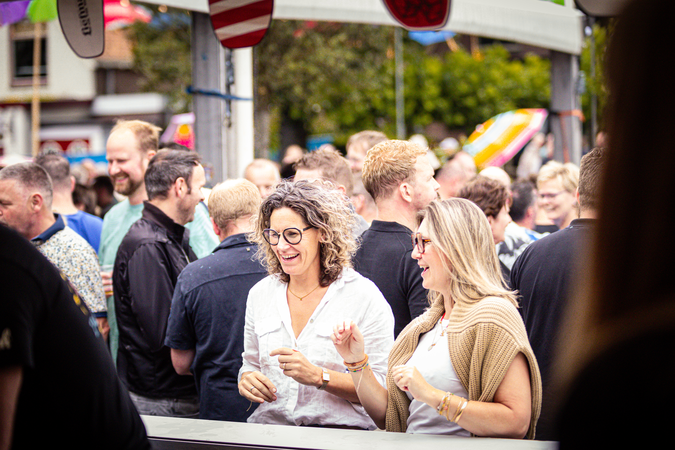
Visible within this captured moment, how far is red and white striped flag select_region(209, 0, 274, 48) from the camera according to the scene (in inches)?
164

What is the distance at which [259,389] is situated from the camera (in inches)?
103

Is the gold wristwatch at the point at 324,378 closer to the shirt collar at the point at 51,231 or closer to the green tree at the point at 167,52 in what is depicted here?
the shirt collar at the point at 51,231

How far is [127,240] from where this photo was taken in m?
3.69

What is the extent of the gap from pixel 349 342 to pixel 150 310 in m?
1.48

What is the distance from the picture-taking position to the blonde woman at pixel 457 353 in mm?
2152

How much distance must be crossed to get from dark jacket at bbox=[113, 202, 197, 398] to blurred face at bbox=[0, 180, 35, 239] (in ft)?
2.13

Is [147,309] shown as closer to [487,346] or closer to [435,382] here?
[435,382]

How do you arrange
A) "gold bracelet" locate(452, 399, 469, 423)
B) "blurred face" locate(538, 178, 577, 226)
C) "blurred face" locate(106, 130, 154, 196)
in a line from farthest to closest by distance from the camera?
"blurred face" locate(538, 178, 577, 226) → "blurred face" locate(106, 130, 154, 196) → "gold bracelet" locate(452, 399, 469, 423)

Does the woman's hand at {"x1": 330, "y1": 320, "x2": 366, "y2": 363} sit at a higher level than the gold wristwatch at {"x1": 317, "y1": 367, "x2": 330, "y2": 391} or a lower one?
higher

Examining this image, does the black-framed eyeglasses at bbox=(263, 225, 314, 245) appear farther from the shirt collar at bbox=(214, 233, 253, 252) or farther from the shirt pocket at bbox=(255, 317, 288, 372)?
the shirt collar at bbox=(214, 233, 253, 252)

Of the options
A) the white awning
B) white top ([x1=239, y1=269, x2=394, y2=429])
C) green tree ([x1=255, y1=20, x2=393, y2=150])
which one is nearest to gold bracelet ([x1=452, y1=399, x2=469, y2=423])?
white top ([x1=239, y1=269, x2=394, y2=429])

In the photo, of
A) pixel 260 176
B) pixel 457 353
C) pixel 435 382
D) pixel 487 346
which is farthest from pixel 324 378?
pixel 260 176

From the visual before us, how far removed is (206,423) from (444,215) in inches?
45.4

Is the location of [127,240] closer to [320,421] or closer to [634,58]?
[320,421]
